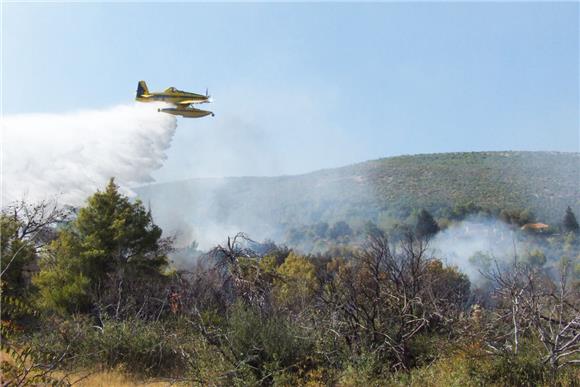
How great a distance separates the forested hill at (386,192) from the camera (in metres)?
93.9

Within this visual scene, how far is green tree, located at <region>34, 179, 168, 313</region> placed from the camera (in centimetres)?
2072

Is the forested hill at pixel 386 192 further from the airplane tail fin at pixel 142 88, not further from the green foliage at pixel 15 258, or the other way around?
the airplane tail fin at pixel 142 88

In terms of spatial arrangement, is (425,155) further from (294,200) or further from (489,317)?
(489,317)

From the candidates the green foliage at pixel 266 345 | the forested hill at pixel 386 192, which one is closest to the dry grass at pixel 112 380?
the green foliage at pixel 266 345

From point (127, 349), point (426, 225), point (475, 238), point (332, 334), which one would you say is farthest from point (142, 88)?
point (475, 238)

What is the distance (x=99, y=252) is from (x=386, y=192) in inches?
3495

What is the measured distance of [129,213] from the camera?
83.4 ft

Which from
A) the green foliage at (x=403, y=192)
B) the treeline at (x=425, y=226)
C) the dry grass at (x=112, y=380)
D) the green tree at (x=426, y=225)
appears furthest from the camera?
the green foliage at (x=403, y=192)

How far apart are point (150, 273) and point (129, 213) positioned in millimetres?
2825

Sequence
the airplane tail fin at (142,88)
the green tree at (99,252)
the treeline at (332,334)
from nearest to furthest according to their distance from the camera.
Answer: the treeline at (332,334), the airplane tail fin at (142,88), the green tree at (99,252)

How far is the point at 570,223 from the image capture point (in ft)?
255

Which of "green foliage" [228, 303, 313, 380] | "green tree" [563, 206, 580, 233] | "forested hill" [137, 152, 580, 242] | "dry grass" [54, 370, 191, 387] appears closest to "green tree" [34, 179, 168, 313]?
"dry grass" [54, 370, 191, 387]

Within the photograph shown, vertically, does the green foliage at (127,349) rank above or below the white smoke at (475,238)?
above

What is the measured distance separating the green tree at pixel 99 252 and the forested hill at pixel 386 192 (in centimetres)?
5126
